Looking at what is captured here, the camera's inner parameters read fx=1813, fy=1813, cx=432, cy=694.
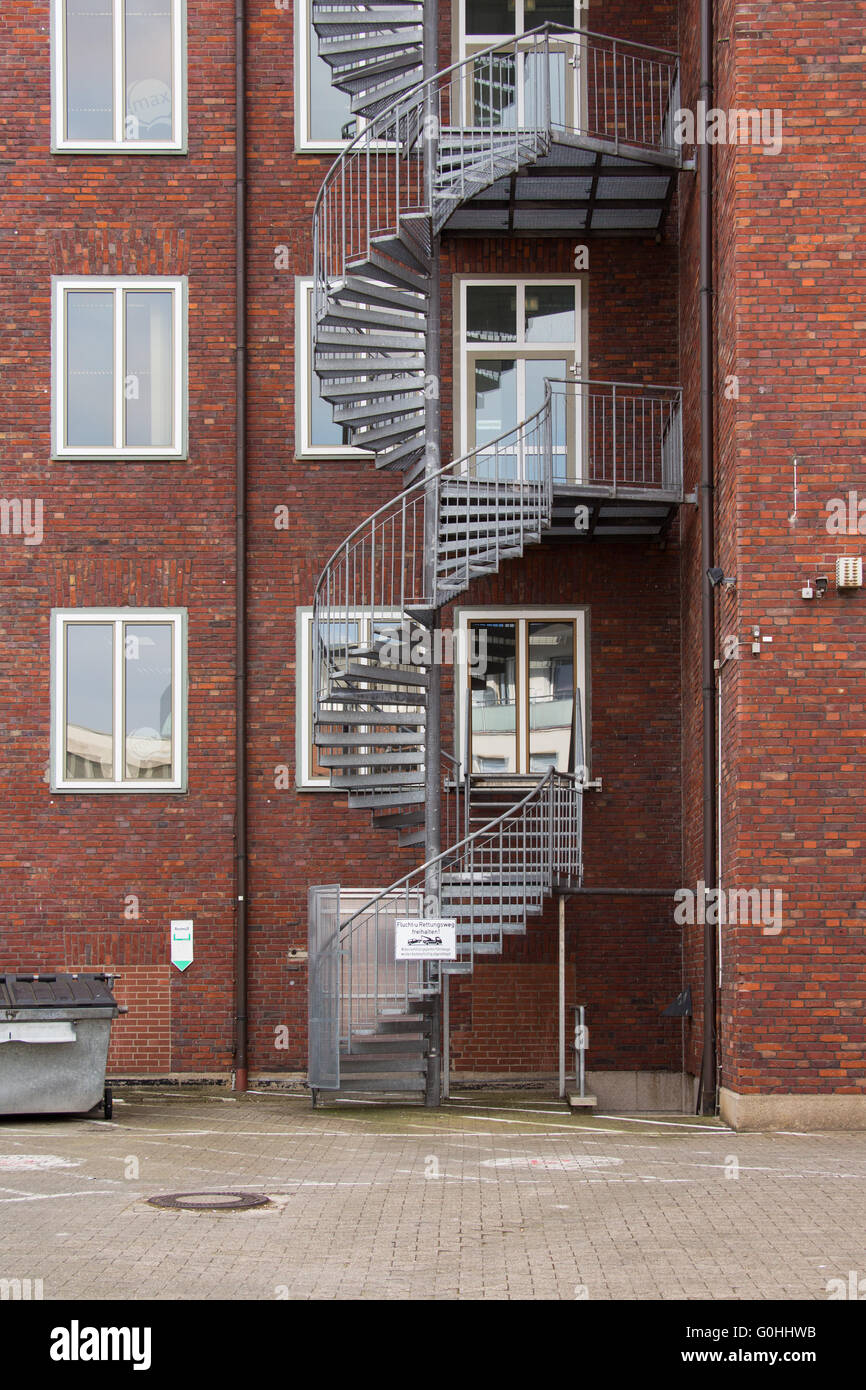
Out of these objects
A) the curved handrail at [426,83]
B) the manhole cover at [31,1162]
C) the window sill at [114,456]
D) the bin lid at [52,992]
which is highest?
the curved handrail at [426,83]

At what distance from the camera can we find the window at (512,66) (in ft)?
55.1

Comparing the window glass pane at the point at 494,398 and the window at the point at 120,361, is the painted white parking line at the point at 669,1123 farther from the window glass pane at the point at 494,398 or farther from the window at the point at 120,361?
the window at the point at 120,361

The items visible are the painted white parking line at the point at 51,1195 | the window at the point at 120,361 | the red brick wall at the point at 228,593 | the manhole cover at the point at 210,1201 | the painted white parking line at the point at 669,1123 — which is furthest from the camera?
the window at the point at 120,361

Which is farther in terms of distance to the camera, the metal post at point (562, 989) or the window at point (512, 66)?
the window at point (512, 66)

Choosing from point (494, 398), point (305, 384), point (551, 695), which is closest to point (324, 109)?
point (305, 384)

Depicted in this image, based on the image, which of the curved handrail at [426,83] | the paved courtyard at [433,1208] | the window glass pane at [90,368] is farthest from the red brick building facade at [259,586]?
the paved courtyard at [433,1208]

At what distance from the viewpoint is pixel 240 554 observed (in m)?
17.0

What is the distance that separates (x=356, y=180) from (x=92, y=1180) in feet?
33.7

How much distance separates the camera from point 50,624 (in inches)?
668

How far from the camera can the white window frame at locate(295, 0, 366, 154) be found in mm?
17359

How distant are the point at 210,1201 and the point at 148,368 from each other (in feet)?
32.0

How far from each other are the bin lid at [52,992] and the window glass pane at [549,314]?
736 centimetres

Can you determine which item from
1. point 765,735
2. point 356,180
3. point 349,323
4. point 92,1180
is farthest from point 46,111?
point 92,1180

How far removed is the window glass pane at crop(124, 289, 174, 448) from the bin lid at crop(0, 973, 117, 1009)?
5.63m
